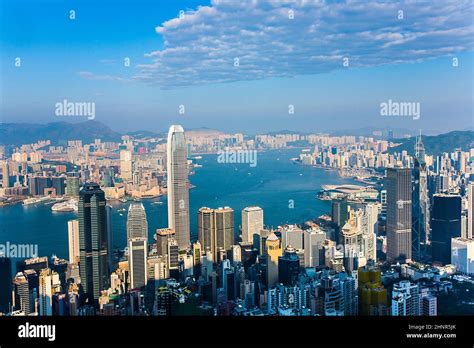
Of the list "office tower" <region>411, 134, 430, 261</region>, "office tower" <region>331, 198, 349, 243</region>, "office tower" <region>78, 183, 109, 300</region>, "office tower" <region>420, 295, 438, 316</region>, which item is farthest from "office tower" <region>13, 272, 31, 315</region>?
"office tower" <region>411, 134, 430, 261</region>

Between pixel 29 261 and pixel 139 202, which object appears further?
pixel 139 202

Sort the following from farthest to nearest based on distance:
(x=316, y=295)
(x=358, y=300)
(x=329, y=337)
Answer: (x=316, y=295)
(x=358, y=300)
(x=329, y=337)

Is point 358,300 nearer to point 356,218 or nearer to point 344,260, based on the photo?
point 344,260

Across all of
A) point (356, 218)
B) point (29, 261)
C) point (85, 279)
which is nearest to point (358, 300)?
point (356, 218)

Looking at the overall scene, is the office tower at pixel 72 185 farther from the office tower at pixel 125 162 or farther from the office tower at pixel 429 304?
the office tower at pixel 429 304

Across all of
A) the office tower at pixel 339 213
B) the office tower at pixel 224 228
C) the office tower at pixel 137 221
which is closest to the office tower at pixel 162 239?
the office tower at pixel 137 221

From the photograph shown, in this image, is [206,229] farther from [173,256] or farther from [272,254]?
[272,254]
